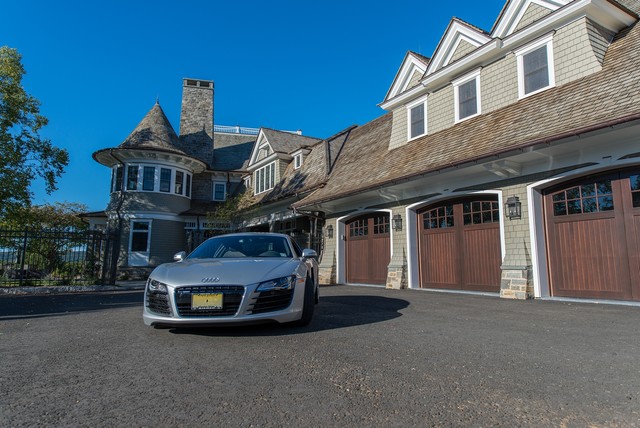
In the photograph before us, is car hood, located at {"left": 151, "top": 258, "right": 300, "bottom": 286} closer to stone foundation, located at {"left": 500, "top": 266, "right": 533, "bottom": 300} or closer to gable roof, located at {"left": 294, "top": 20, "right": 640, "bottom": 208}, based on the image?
stone foundation, located at {"left": 500, "top": 266, "right": 533, "bottom": 300}

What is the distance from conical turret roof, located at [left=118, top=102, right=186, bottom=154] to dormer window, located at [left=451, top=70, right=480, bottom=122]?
1636cm

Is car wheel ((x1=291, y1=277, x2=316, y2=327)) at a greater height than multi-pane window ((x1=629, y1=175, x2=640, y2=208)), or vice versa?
multi-pane window ((x1=629, y1=175, x2=640, y2=208))

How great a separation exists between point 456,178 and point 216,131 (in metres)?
29.5

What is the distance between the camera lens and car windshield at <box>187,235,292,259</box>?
5.50 m

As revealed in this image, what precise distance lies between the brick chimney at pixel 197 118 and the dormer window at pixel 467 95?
19672mm

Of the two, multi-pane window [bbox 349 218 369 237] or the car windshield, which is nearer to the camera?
the car windshield

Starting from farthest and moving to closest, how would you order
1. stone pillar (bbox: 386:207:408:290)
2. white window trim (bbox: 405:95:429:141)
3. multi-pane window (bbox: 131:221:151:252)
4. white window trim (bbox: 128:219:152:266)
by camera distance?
1. multi-pane window (bbox: 131:221:151:252)
2. white window trim (bbox: 128:219:152:266)
3. white window trim (bbox: 405:95:429:141)
4. stone pillar (bbox: 386:207:408:290)

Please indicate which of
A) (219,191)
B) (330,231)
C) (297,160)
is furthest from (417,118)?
(219,191)

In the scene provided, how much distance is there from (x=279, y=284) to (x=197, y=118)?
27062 millimetres

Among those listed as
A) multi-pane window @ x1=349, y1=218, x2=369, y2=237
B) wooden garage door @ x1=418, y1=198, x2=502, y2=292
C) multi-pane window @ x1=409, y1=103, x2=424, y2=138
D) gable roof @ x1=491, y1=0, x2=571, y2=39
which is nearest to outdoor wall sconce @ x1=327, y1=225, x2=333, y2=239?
multi-pane window @ x1=349, y1=218, x2=369, y2=237

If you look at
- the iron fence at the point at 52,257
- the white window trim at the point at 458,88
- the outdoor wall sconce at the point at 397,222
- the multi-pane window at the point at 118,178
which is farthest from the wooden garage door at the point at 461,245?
the multi-pane window at the point at 118,178

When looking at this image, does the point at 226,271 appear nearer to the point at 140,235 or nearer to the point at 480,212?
the point at 480,212

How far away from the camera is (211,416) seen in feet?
7.23

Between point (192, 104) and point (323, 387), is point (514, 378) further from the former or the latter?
point (192, 104)
